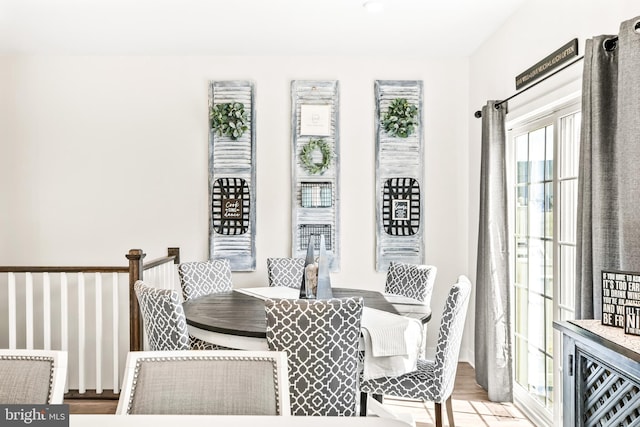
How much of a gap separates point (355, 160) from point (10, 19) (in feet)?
9.13

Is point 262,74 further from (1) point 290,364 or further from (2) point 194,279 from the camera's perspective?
(1) point 290,364

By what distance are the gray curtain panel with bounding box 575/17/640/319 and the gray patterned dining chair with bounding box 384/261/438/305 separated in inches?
53.8

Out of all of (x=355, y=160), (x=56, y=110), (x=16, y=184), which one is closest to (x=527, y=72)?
(x=355, y=160)

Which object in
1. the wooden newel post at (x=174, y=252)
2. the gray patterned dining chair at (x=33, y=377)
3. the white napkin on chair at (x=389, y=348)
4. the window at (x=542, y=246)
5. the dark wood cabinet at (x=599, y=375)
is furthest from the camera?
the wooden newel post at (x=174, y=252)

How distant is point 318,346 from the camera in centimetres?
196

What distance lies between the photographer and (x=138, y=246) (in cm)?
428

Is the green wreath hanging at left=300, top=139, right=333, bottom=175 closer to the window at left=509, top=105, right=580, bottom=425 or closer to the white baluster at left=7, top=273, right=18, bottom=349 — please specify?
the window at left=509, top=105, right=580, bottom=425

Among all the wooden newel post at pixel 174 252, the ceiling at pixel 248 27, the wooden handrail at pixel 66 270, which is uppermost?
the ceiling at pixel 248 27

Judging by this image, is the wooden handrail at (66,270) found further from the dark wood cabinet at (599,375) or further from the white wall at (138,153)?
the dark wood cabinet at (599,375)

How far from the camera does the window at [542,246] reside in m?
2.80

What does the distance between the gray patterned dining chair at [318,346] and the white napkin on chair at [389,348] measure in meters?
0.25

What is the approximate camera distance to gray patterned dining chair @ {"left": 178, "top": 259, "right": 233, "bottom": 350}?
3430 mm

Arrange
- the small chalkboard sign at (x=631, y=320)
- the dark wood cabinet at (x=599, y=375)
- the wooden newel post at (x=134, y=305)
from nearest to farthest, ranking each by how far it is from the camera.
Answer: the dark wood cabinet at (x=599, y=375)
the small chalkboard sign at (x=631, y=320)
the wooden newel post at (x=134, y=305)

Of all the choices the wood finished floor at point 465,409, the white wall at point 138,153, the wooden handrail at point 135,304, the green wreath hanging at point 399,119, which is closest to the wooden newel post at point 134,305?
the wooden handrail at point 135,304
